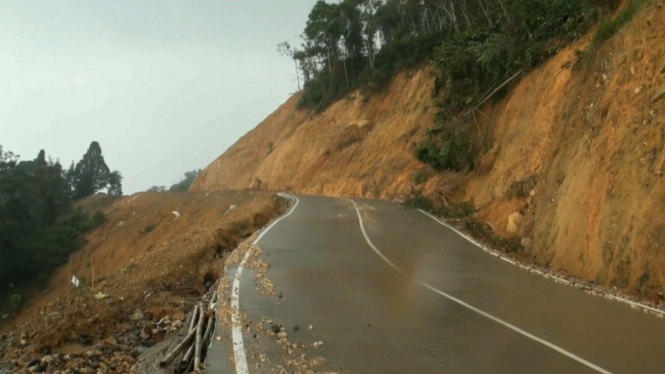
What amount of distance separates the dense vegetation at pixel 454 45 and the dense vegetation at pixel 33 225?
28.6 metres

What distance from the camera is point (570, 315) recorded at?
420 inches

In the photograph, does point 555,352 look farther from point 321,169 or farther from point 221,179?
point 221,179

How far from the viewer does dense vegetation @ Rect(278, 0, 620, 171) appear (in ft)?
90.8

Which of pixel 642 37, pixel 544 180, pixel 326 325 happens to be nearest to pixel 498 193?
pixel 544 180

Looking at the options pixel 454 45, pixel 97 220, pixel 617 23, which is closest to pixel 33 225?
pixel 97 220

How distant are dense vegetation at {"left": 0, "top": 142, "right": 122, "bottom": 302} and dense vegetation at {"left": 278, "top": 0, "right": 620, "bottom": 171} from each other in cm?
2856

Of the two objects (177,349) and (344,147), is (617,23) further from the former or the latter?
(344,147)

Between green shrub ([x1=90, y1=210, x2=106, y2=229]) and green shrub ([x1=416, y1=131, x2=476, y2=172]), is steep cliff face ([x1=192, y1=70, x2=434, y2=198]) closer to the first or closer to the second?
green shrub ([x1=416, y1=131, x2=476, y2=172])

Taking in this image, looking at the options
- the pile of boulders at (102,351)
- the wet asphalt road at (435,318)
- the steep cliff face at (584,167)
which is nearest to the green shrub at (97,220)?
the steep cliff face at (584,167)

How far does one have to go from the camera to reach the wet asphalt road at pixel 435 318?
7863mm

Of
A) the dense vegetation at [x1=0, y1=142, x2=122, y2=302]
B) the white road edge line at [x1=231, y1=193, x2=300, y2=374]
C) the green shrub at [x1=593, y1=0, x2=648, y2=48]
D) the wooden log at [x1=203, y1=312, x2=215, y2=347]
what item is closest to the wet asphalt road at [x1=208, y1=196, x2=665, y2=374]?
the white road edge line at [x1=231, y1=193, x2=300, y2=374]

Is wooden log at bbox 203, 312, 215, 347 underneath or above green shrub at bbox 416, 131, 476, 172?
underneath

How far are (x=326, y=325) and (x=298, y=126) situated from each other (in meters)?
66.9

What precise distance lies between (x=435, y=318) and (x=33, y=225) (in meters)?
57.3
